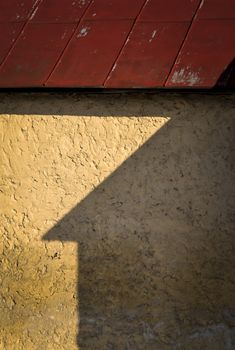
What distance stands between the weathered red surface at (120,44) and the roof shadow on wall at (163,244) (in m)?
0.43

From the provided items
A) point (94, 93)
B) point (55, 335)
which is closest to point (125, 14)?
point (94, 93)

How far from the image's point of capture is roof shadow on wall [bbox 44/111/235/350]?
4.71 meters

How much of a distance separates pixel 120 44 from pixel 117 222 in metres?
1.49

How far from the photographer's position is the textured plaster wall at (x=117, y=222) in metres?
4.72

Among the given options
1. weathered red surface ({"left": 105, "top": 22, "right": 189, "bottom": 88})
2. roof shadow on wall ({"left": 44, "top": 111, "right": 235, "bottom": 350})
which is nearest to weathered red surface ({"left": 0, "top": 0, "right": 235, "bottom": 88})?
weathered red surface ({"left": 105, "top": 22, "right": 189, "bottom": 88})

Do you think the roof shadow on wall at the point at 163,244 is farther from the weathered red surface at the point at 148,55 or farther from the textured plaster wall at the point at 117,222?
the weathered red surface at the point at 148,55

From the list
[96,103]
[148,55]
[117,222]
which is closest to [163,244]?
[117,222]

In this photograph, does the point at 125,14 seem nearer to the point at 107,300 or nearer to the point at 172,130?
the point at 172,130

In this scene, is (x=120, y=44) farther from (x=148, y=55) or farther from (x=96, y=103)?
(x=96, y=103)

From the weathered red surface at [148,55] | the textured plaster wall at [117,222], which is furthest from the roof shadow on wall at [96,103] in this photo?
the weathered red surface at [148,55]

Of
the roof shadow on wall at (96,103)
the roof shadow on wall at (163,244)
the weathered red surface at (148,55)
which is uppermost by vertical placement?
the weathered red surface at (148,55)

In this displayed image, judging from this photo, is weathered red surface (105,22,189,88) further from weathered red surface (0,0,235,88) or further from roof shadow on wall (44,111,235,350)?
roof shadow on wall (44,111,235,350)

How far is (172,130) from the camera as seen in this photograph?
4.79 m

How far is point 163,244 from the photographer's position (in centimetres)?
482
